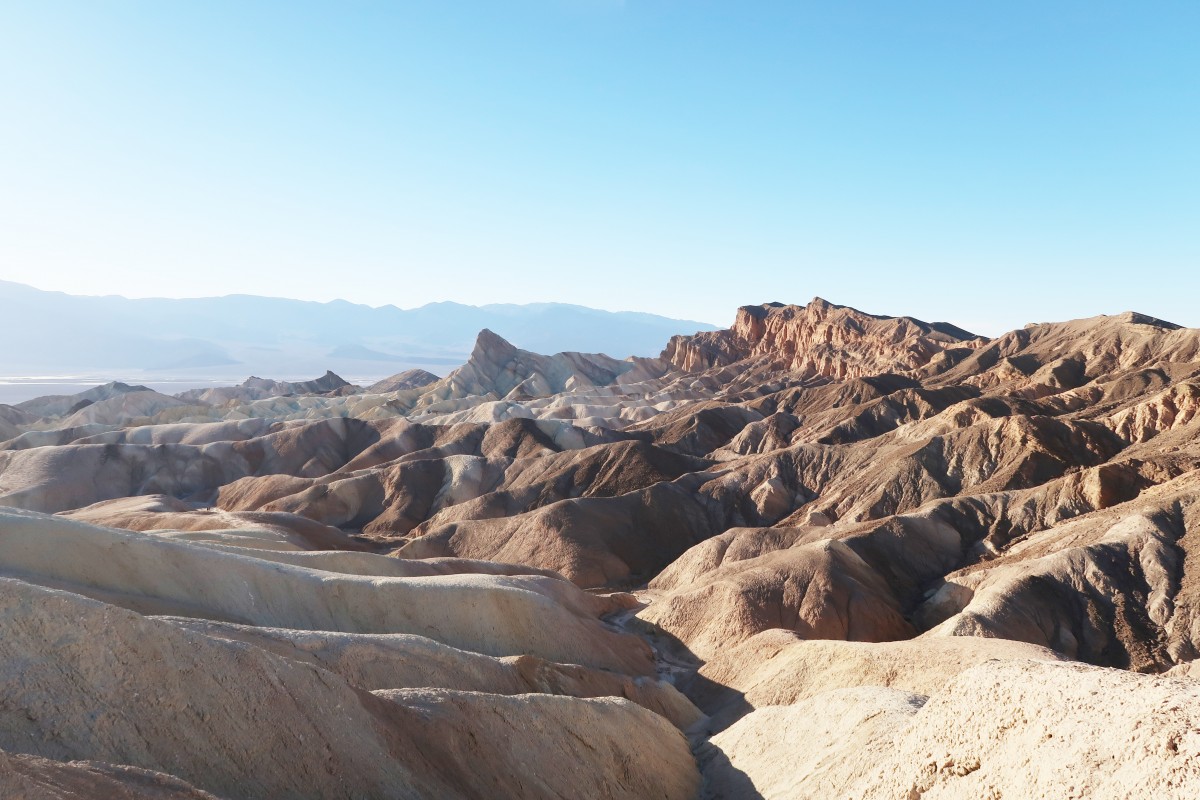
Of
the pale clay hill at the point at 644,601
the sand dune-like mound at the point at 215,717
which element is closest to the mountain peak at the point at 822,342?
the pale clay hill at the point at 644,601

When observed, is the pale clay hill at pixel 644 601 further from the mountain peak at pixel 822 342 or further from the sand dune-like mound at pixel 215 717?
the mountain peak at pixel 822 342

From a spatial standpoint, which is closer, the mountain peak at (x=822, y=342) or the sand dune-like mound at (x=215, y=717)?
the sand dune-like mound at (x=215, y=717)

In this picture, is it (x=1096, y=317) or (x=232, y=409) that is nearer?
(x=1096, y=317)

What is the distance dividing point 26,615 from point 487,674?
11.6 meters

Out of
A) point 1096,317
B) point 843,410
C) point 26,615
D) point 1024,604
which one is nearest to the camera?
point 26,615

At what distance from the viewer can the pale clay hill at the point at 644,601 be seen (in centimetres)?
Answer: 1155

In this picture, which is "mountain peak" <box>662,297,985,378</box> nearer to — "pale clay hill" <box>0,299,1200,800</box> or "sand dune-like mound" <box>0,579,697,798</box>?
"pale clay hill" <box>0,299,1200,800</box>

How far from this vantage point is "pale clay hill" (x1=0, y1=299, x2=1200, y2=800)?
11555 mm

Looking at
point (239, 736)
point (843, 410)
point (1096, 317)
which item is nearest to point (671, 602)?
point (239, 736)

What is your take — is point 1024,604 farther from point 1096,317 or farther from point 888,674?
point 1096,317

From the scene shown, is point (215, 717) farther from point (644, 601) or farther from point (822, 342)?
point (822, 342)

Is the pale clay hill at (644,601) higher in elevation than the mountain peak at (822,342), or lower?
lower

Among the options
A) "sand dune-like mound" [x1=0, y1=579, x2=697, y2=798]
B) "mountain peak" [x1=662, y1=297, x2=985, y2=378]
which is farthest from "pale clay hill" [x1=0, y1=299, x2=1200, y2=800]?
"mountain peak" [x1=662, y1=297, x2=985, y2=378]

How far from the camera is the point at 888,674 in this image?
23125mm
